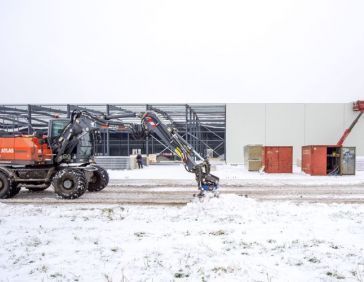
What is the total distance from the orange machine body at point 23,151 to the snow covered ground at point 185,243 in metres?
2.81

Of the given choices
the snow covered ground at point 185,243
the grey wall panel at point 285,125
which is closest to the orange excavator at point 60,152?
the snow covered ground at point 185,243

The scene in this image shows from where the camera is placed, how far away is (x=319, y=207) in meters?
9.08

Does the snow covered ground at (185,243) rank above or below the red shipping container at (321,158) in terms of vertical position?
below

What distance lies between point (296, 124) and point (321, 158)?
11.2 m

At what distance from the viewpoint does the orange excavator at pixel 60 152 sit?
35.6ft

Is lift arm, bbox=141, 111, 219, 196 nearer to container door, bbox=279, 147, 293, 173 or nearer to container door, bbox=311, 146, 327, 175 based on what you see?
container door, bbox=311, 146, 327, 175

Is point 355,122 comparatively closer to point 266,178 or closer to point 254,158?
point 254,158

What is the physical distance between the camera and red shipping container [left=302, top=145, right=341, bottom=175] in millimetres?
20469

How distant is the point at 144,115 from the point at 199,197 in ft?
10.6

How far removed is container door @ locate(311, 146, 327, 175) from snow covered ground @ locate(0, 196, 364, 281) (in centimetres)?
1219

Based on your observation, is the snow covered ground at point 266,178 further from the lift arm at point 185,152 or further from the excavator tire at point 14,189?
the lift arm at point 185,152

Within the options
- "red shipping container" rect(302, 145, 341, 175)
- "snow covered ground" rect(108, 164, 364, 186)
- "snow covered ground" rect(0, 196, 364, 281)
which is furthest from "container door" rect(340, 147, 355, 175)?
"snow covered ground" rect(0, 196, 364, 281)

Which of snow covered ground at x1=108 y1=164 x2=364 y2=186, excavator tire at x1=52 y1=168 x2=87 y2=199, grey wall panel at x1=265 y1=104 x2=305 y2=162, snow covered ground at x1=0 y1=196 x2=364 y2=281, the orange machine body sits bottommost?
snow covered ground at x1=108 y1=164 x2=364 y2=186

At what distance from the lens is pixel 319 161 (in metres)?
20.5
